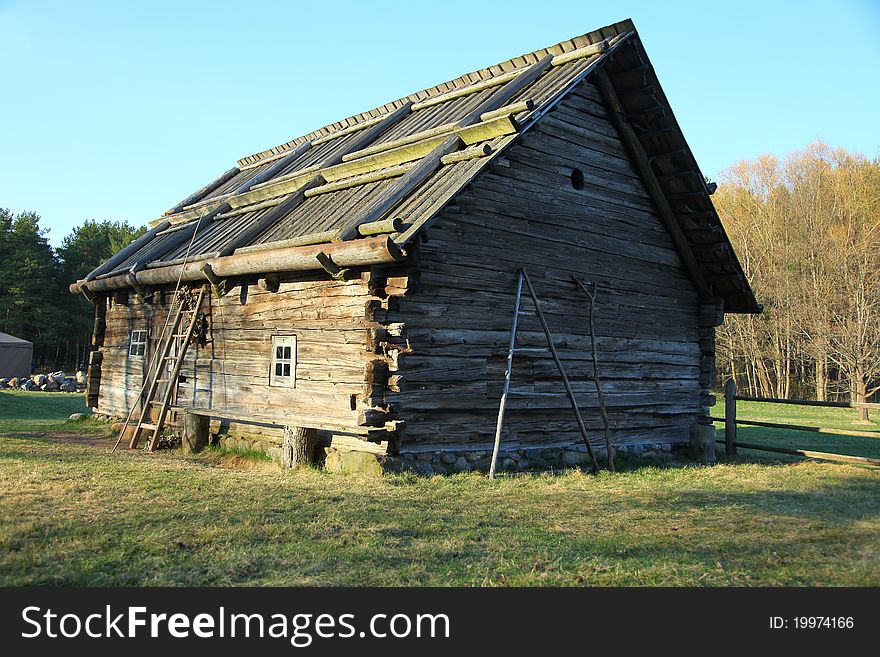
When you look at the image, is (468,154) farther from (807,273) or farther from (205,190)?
(807,273)

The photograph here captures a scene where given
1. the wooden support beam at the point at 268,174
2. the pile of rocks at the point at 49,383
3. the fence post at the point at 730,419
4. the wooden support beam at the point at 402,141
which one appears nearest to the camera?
the wooden support beam at the point at 402,141

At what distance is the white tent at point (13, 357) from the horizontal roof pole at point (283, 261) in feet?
94.7

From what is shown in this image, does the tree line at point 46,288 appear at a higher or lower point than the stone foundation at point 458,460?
higher

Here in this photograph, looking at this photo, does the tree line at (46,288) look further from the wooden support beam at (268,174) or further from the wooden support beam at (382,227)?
the wooden support beam at (382,227)

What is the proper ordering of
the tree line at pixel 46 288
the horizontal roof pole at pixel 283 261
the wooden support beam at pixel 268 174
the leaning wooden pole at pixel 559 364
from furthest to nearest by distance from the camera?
the tree line at pixel 46 288, the wooden support beam at pixel 268 174, the leaning wooden pole at pixel 559 364, the horizontal roof pole at pixel 283 261

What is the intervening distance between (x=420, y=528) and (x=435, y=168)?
21.7 feet

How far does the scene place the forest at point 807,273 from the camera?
107 ft

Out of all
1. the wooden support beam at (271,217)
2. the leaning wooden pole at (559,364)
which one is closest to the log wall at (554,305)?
the leaning wooden pole at (559,364)

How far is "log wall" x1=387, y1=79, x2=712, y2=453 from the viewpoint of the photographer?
1152cm

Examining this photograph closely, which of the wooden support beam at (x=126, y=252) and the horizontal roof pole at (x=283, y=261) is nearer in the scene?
the horizontal roof pole at (x=283, y=261)

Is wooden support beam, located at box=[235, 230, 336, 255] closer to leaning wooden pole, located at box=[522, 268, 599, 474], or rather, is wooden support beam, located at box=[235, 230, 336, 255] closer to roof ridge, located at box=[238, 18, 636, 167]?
leaning wooden pole, located at box=[522, 268, 599, 474]

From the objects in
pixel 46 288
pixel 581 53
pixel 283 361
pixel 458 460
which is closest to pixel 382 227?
pixel 283 361

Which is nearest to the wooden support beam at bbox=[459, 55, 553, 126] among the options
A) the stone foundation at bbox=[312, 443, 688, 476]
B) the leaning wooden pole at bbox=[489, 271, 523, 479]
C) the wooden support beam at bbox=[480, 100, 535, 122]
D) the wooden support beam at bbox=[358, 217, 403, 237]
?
the wooden support beam at bbox=[480, 100, 535, 122]
